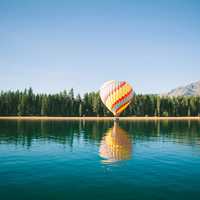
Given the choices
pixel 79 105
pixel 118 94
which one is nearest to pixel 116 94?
pixel 118 94

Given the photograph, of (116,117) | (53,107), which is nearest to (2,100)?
(53,107)

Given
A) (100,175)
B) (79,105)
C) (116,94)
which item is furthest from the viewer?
(79,105)

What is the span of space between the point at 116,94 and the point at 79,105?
212 feet

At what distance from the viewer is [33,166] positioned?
64.8 ft

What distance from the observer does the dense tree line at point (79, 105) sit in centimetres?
14138

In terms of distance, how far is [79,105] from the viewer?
14738 cm

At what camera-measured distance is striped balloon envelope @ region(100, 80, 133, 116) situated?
86312 millimetres

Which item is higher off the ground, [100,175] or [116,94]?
[116,94]

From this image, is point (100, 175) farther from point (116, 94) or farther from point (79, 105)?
point (79, 105)

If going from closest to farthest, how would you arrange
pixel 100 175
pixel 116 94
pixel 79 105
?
pixel 100 175
pixel 116 94
pixel 79 105

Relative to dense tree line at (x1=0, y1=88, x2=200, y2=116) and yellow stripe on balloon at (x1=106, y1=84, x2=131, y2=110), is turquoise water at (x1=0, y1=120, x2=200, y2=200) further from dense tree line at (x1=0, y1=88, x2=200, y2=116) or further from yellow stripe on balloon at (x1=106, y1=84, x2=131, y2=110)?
dense tree line at (x1=0, y1=88, x2=200, y2=116)

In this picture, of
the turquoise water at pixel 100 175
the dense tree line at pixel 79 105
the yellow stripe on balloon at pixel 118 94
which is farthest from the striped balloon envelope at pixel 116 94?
the turquoise water at pixel 100 175

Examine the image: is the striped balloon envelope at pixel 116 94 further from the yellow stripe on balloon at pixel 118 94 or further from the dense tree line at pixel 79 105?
the dense tree line at pixel 79 105

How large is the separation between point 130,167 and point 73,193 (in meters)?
7.25
